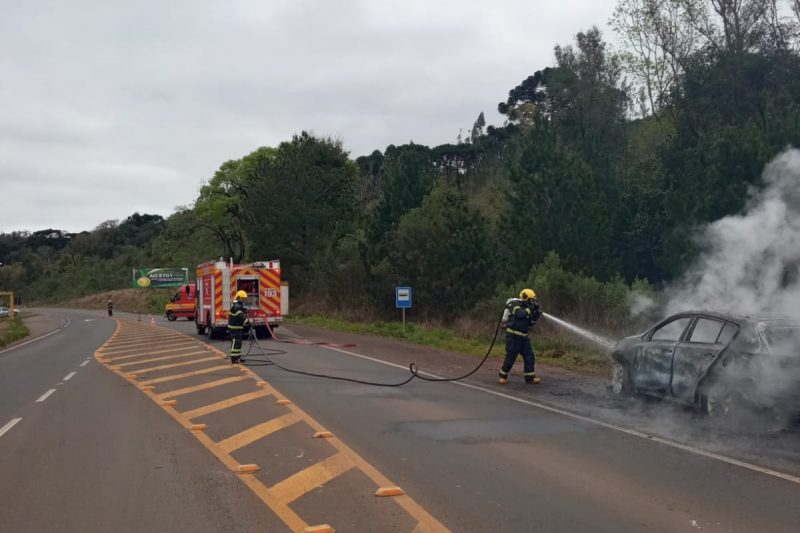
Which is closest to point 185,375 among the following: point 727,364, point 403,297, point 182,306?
point 727,364

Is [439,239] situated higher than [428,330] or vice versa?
[439,239]

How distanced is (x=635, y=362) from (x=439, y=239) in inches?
722

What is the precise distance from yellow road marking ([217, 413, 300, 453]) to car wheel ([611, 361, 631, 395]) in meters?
5.02

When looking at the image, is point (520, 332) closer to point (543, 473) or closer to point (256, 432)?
point (256, 432)

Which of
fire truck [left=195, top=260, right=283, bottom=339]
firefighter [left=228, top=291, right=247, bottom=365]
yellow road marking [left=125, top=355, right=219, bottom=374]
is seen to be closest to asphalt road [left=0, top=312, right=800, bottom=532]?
yellow road marking [left=125, top=355, right=219, bottom=374]

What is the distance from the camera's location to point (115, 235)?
132m

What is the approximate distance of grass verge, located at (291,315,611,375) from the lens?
16688mm

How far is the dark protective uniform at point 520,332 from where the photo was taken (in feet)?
44.2

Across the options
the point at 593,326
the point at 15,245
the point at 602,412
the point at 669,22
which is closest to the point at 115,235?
the point at 15,245

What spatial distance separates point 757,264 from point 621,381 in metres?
3.95

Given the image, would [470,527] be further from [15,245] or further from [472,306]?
[15,245]

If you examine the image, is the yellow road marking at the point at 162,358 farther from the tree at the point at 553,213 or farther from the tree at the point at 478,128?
the tree at the point at 478,128

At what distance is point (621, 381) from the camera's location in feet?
38.8

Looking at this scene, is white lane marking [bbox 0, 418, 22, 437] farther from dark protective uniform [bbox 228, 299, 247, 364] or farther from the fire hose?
dark protective uniform [bbox 228, 299, 247, 364]
